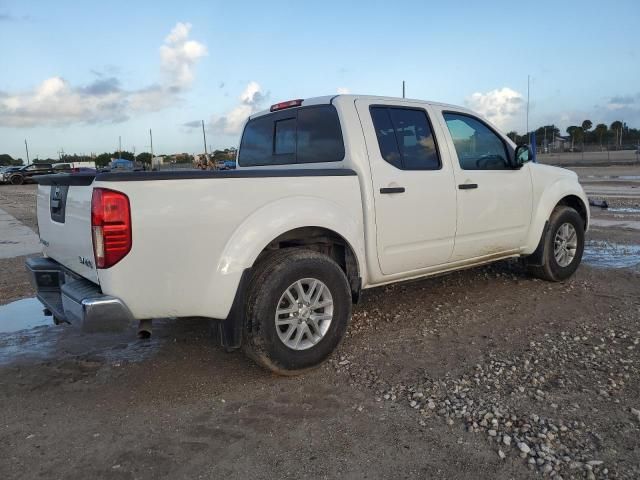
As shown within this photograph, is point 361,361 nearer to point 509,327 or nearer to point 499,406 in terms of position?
point 499,406

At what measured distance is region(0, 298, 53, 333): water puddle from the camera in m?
5.03

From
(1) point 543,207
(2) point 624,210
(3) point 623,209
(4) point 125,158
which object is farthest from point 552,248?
(4) point 125,158

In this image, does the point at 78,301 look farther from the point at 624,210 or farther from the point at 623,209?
the point at 623,209

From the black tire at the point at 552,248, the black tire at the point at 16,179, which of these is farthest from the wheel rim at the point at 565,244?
the black tire at the point at 16,179

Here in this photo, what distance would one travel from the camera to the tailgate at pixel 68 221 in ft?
10.7

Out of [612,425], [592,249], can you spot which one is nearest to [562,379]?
[612,425]

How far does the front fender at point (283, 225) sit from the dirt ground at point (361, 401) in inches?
34.6

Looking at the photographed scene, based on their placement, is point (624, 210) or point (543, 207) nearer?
point (543, 207)

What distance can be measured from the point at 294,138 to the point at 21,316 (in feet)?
10.7

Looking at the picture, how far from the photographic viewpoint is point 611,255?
7219mm

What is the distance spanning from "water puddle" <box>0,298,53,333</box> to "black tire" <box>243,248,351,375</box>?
8.64 feet

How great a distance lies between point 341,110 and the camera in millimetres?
4273

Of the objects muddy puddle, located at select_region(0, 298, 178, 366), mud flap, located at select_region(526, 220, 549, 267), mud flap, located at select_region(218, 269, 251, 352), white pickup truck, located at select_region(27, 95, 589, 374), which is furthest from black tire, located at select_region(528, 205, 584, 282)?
muddy puddle, located at select_region(0, 298, 178, 366)

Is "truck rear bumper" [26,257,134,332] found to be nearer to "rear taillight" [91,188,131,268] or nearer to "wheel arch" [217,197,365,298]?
"rear taillight" [91,188,131,268]
